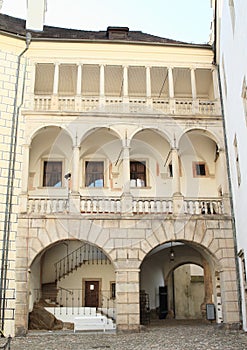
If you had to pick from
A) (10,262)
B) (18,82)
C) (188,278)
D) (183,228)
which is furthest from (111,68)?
(188,278)

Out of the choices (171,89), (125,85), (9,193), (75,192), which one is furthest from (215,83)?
(9,193)

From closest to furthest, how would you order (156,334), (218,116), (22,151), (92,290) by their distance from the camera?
1. (156,334)
2. (22,151)
3. (218,116)
4. (92,290)

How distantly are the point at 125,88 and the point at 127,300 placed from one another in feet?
23.9

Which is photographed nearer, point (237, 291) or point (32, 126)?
point (237, 291)

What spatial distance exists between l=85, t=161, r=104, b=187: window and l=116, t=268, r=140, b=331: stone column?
4.58 meters

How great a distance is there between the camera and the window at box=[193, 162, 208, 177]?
698 inches

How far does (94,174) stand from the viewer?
17516mm

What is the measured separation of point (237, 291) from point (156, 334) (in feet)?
9.46

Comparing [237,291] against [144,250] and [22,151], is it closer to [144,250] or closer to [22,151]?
[144,250]

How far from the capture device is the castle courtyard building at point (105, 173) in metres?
13.9

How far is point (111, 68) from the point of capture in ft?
54.4

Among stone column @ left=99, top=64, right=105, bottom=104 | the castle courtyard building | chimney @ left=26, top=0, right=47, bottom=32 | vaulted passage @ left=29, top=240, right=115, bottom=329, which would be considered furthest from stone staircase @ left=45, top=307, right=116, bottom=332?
chimney @ left=26, top=0, right=47, bottom=32

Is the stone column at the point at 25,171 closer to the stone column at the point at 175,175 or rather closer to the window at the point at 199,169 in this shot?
the stone column at the point at 175,175

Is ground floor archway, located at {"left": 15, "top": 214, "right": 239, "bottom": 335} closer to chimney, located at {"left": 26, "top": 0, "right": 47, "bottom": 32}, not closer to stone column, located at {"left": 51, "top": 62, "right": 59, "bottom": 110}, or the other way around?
stone column, located at {"left": 51, "top": 62, "right": 59, "bottom": 110}
